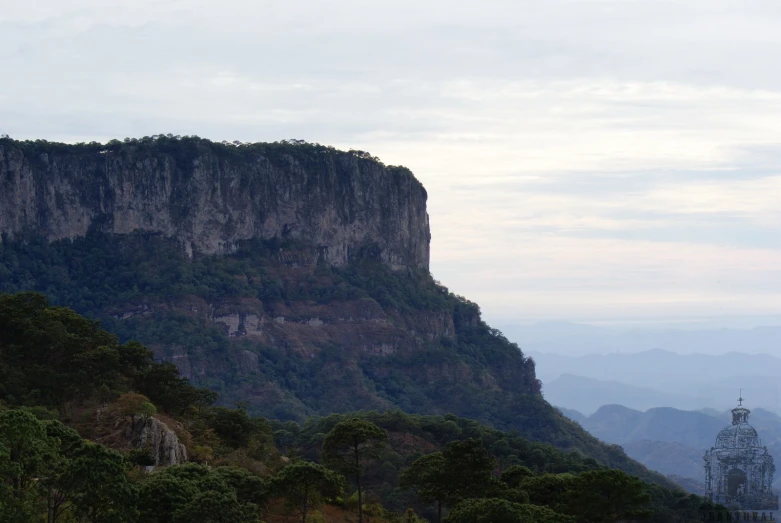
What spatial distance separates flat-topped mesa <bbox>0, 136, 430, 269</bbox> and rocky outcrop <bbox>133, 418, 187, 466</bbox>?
10016 centimetres

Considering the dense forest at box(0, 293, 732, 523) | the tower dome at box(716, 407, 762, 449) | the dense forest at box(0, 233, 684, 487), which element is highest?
the dense forest at box(0, 233, 684, 487)

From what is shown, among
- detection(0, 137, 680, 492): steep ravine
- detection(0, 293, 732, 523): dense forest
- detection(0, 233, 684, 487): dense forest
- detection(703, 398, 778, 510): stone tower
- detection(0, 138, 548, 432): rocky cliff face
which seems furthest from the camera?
detection(0, 138, 548, 432): rocky cliff face

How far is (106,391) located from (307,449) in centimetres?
2555

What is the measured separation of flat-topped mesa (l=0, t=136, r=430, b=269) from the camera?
5935 inches

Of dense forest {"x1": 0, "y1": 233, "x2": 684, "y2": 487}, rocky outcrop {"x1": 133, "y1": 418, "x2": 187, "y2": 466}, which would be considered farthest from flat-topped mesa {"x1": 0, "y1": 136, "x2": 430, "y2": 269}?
rocky outcrop {"x1": 133, "y1": 418, "x2": 187, "y2": 466}

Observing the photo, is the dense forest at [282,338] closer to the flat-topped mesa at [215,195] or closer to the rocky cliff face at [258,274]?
the rocky cliff face at [258,274]

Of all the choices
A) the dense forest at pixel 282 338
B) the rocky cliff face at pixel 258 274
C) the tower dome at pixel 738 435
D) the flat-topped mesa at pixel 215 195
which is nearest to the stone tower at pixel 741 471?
the tower dome at pixel 738 435

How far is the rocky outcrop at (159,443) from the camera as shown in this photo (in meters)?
50.7

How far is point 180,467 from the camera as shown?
44969mm

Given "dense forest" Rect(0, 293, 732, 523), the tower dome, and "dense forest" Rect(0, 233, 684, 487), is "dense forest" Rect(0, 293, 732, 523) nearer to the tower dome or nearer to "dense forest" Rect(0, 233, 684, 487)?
the tower dome

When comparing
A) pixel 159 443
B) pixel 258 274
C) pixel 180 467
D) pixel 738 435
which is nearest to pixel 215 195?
pixel 258 274

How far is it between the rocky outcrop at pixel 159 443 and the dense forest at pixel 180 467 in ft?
0.97

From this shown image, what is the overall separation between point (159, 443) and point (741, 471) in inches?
2317

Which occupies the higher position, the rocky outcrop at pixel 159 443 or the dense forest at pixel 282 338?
the dense forest at pixel 282 338
